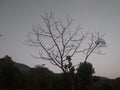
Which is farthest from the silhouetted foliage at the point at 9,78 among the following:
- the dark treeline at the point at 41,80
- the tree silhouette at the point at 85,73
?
the tree silhouette at the point at 85,73

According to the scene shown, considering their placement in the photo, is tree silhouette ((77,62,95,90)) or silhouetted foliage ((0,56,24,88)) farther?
silhouetted foliage ((0,56,24,88))

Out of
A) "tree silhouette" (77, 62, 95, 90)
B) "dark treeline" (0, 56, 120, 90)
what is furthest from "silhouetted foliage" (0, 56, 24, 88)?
"tree silhouette" (77, 62, 95, 90)

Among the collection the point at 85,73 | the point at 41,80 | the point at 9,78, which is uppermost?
the point at 85,73

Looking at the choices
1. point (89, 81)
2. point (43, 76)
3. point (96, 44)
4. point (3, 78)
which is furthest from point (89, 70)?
point (96, 44)

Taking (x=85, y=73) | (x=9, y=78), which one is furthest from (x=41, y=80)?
(x=85, y=73)

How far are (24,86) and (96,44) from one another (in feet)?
144

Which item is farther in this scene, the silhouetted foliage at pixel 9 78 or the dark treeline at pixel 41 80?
the silhouetted foliage at pixel 9 78

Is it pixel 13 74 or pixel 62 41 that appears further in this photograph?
pixel 13 74

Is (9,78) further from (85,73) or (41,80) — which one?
(85,73)

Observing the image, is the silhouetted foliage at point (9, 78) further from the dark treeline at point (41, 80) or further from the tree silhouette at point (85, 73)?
the tree silhouette at point (85, 73)

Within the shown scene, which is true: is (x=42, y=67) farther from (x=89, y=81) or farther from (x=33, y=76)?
(x=89, y=81)

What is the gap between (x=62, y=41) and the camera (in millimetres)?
15078

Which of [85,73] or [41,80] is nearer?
[85,73]

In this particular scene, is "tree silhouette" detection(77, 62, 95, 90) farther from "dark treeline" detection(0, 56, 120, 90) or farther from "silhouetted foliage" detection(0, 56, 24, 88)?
"silhouetted foliage" detection(0, 56, 24, 88)
